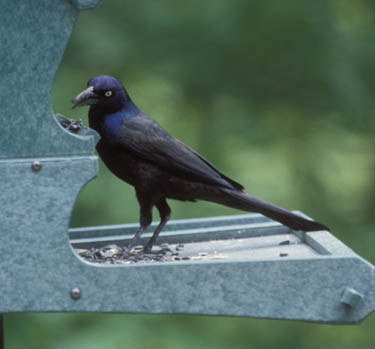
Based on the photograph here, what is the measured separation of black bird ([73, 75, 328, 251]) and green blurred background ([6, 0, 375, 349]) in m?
2.33

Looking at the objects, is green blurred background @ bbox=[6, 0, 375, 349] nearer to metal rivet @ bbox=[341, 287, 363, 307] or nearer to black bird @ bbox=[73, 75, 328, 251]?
black bird @ bbox=[73, 75, 328, 251]

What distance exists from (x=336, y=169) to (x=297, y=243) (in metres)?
2.95

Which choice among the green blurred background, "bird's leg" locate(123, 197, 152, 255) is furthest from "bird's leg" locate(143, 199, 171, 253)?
the green blurred background

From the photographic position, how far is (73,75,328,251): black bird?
137 inches

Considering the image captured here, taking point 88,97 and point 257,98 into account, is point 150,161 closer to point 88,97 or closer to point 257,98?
point 88,97

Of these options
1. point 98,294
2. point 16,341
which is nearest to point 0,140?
point 98,294

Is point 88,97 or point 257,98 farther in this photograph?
point 257,98

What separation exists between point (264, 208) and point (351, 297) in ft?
2.16

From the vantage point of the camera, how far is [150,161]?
3486 mm

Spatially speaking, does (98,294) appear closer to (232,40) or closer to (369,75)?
(232,40)

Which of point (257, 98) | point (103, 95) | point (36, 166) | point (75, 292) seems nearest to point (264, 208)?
point (103, 95)

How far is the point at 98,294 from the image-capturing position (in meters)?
2.95

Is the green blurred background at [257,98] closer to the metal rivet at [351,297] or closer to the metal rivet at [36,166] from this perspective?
the metal rivet at [351,297]

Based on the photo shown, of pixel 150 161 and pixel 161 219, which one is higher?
pixel 150 161
